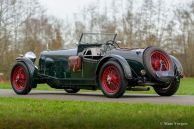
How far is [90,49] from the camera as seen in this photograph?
14945 millimetres

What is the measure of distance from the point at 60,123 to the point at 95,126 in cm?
58

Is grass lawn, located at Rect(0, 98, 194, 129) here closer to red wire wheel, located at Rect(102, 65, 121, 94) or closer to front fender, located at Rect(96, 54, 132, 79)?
front fender, located at Rect(96, 54, 132, 79)

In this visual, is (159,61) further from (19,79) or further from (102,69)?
(19,79)

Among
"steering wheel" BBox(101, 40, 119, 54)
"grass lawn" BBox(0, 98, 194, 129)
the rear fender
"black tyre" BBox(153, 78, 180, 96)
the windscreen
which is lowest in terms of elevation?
"black tyre" BBox(153, 78, 180, 96)

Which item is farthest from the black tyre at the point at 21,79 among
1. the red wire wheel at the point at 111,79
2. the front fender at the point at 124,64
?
the front fender at the point at 124,64

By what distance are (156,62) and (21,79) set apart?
473 centimetres

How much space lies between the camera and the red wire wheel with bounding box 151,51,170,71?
13.8m

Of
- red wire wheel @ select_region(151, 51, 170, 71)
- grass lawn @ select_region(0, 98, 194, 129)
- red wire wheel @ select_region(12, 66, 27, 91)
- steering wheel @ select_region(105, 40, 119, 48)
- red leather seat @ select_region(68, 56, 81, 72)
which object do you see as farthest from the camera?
red wire wheel @ select_region(12, 66, 27, 91)

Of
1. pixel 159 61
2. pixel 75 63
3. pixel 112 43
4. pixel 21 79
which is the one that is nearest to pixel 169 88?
Result: pixel 159 61

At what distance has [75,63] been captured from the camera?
15.0 m

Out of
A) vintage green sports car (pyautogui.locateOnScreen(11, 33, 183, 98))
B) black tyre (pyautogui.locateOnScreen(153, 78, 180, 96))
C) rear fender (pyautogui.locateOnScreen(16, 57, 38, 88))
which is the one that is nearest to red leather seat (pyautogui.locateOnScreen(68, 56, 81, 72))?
vintage green sports car (pyautogui.locateOnScreen(11, 33, 183, 98))

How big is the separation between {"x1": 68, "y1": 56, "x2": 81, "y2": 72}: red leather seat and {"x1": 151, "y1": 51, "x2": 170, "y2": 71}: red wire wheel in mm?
2246

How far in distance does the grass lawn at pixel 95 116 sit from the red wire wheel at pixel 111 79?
322 centimetres

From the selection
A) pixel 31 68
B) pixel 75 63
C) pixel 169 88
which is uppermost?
pixel 75 63
